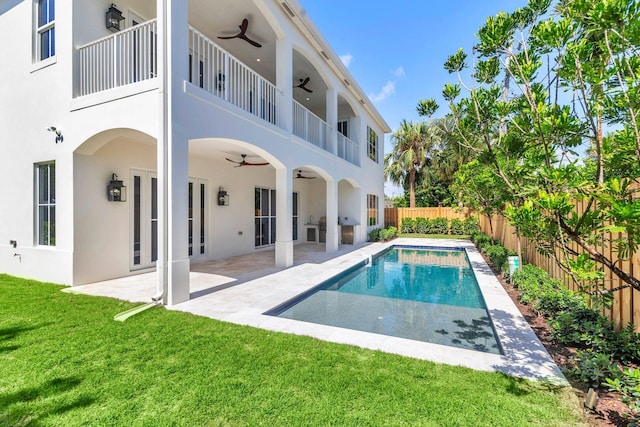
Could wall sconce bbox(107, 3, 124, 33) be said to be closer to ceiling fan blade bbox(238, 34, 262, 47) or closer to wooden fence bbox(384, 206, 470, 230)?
ceiling fan blade bbox(238, 34, 262, 47)

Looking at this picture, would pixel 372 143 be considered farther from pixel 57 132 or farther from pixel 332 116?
pixel 57 132

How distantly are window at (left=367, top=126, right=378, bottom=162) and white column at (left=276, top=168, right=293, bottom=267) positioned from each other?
10580 mm

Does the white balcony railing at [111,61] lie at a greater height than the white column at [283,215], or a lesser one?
greater

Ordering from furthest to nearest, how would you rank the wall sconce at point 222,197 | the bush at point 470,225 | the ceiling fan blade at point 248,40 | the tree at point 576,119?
the bush at point 470,225, the wall sconce at point 222,197, the ceiling fan blade at point 248,40, the tree at point 576,119

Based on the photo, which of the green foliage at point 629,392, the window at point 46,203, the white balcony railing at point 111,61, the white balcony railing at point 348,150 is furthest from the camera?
the white balcony railing at point 348,150

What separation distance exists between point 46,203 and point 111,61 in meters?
3.98

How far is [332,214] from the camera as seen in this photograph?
12.9 meters

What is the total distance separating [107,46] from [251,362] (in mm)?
7381

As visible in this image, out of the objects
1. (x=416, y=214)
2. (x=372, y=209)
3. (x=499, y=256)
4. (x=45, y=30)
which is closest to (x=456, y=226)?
(x=416, y=214)

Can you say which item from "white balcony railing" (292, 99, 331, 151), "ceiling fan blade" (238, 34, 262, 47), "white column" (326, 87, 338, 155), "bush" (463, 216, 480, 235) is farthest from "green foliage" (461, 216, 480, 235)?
"ceiling fan blade" (238, 34, 262, 47)

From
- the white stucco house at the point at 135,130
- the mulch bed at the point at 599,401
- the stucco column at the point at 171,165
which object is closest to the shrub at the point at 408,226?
the white stucco house at the point at 135,130

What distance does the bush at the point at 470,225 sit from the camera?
65.1 feet

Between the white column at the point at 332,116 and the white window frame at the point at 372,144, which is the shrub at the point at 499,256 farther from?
the white window frame at the point at 372,144

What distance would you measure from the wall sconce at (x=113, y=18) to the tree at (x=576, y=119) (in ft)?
26.8
